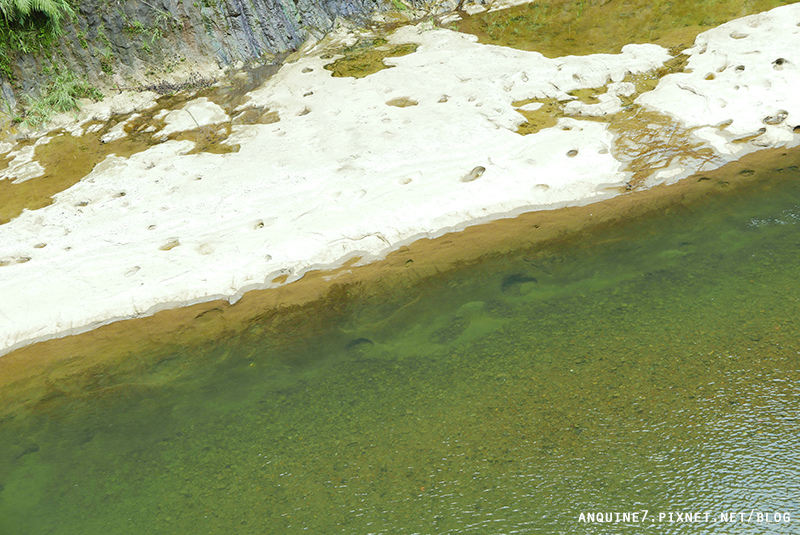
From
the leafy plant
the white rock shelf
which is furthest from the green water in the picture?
the leafy plant

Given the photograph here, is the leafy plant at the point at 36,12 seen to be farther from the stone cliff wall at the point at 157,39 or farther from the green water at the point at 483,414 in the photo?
the green water at the point at 483,414

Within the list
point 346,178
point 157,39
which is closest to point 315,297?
point 346,178

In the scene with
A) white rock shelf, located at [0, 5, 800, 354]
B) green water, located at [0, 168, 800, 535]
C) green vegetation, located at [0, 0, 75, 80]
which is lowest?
green water, located at [0, 168, 800, 535]

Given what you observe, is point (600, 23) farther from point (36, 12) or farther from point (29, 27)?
point (29, 27)


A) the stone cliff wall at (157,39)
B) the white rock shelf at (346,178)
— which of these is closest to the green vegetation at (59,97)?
the stone cliff wall at (157,39)

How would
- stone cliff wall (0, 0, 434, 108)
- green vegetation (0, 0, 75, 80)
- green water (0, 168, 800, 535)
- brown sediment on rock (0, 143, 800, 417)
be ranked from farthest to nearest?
stone cliff wall (0, 0, 434, 108) → green vegetation (0, 0, 75, 80) → brown sediment on rock (0, 143, 800, 417) → green water (0, 168, 800, 535)

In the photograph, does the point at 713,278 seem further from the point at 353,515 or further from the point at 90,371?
the point at 90,371

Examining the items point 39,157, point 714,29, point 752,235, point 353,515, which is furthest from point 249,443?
point 714,29

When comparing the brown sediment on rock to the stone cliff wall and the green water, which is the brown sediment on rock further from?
the stone cliff wall
